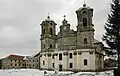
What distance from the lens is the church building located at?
47.9m

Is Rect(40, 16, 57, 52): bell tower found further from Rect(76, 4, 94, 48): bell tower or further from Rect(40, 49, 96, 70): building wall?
Rect(76, 4, 94, 48): bell tower

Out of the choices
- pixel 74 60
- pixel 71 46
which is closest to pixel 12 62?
pixel 71 46

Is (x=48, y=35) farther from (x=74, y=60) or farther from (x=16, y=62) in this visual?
(x=16, y=62)

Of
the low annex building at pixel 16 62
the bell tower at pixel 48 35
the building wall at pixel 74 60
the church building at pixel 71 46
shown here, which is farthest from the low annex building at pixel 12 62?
the building wall at pixel 74 60

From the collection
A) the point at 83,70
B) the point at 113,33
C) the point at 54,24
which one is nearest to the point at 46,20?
the point at 54,24

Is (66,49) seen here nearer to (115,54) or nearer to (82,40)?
(82,40)

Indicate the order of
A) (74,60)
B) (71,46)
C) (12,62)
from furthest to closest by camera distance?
(12,62), (71,46), (74,60)

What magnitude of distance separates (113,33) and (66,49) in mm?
21320

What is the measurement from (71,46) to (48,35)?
772cm

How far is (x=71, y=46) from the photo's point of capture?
167 feet

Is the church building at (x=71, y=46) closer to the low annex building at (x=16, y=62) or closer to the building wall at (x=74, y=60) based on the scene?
the building wall at (x=74, y=60)

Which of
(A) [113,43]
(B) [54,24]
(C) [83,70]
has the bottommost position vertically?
(C) [83,70]

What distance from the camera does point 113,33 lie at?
31000mm

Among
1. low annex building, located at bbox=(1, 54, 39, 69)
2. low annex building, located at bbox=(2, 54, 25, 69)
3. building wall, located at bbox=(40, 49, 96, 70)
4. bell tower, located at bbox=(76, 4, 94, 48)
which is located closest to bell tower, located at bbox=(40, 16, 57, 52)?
building wall, located at bbox=(40, 49, 96, 70)
